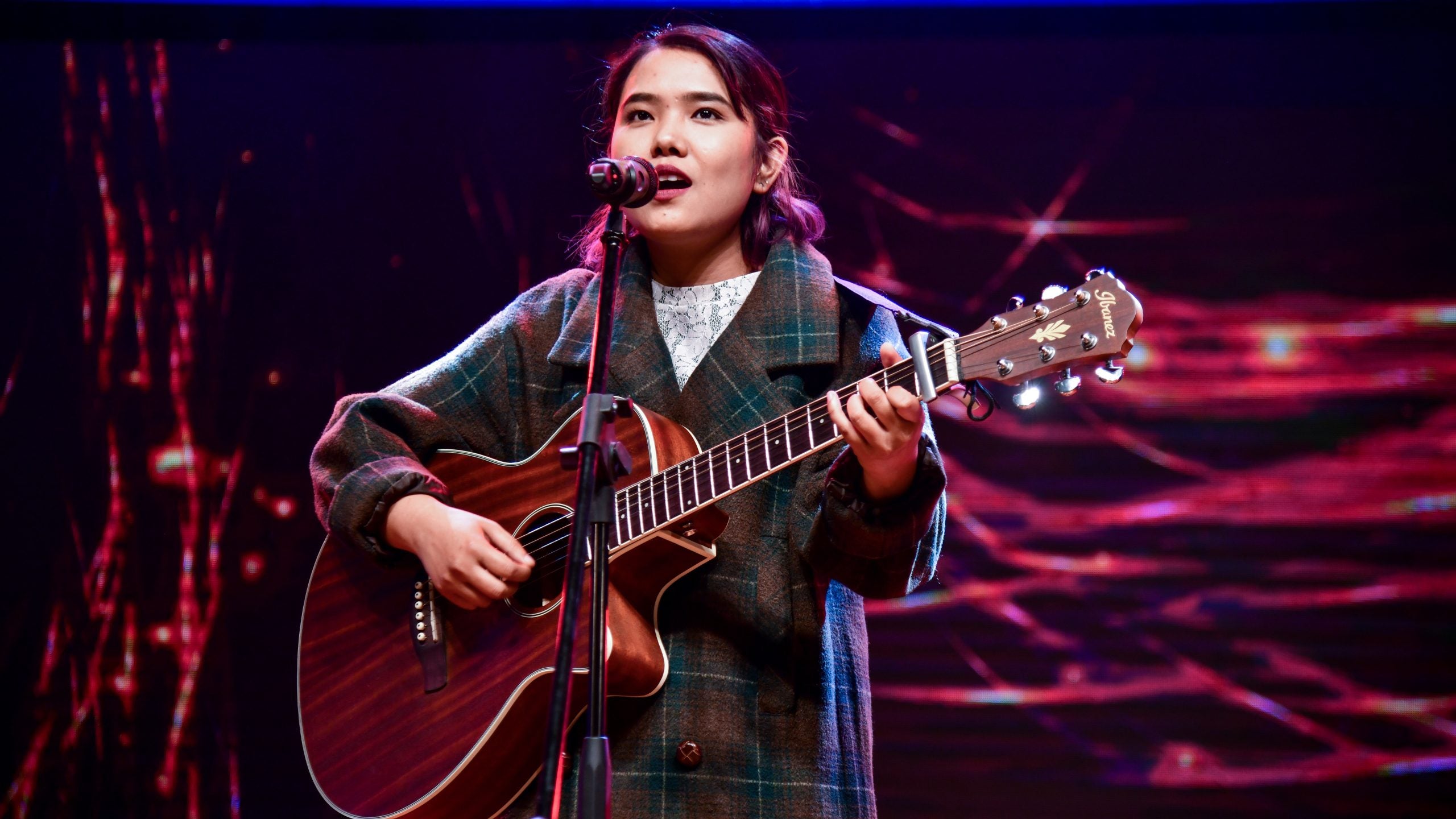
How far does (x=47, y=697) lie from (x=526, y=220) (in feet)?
7.06

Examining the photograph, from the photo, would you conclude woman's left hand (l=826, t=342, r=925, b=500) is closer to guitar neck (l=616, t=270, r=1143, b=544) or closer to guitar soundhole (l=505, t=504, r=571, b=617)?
guitar neck (l=616, t=270, r=1143, b=544)

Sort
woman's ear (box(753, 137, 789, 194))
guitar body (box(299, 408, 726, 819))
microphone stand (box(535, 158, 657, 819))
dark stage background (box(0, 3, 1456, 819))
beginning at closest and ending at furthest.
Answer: microphone stand (box(535, 158, 657, 819))
guitar body (box(299, 408, 726, 819))
woman's ear (box(753, 137, 789, 194))
dark stage background (box(0, 3, 1456, 819))

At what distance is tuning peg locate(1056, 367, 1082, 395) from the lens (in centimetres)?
148

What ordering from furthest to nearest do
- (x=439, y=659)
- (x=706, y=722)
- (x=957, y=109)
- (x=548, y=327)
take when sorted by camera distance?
(x=957, y=109)
(x=548, y=327)
(x=439, y=659)
(x=706, y=722)

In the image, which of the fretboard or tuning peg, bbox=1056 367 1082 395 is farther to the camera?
the fretboard

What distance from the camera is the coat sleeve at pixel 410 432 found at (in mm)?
1937

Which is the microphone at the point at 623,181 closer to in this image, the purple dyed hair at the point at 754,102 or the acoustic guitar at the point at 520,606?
the acoustic guitar at the point at 520,606

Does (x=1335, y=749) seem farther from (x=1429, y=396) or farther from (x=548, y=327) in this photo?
(x=548, y=327)

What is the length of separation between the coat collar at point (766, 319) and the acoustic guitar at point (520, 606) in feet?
0.58

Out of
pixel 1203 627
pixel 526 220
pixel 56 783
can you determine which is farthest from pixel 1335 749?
pixel 56 783

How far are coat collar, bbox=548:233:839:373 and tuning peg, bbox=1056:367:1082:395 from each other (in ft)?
1.54

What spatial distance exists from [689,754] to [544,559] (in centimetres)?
40

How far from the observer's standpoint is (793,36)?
3.59 m

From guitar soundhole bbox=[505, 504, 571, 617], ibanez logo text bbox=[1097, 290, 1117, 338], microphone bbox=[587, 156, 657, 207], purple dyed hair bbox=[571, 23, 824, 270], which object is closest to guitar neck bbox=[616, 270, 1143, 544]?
ibanez logo text bbox=[1097, 290, 1117, 338]
